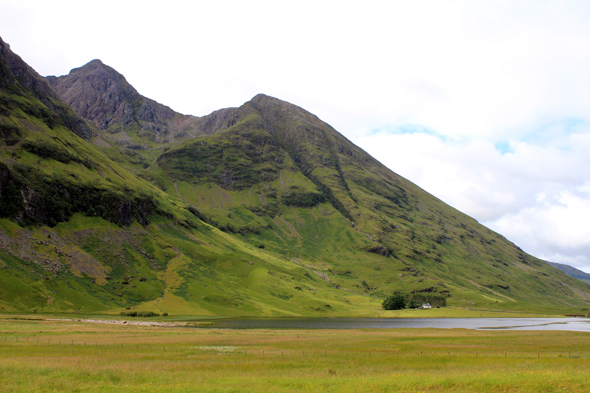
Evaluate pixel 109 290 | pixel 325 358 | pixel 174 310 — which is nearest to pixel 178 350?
pixel 325 358

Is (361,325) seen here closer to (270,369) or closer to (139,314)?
(139,314)

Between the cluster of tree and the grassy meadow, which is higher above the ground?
the grassy meadow

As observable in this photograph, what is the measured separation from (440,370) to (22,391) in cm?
3988

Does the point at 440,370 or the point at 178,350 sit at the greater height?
the point at 440,370

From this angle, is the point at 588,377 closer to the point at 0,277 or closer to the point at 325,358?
the point at 325,358

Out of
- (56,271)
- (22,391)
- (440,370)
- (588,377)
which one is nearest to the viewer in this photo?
(22,391)

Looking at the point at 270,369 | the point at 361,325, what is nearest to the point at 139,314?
the point at 361,325

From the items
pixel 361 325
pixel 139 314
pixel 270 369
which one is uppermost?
pixel 270 369

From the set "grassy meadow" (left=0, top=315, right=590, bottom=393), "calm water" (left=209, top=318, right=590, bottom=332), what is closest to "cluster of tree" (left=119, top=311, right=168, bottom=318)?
"calm water" (left=209, top=318, right=590, bottom=332)

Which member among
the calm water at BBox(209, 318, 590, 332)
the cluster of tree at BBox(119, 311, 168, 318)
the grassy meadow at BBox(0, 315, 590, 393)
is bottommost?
the cluster of tree at BBox(119, 311, 168, 318)

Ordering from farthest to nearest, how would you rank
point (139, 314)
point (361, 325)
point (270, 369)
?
point (139, 314) → point (361, 325) → point (270, 369)

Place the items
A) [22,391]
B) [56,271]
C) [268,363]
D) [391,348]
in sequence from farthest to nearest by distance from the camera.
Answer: [56,271]
[391,348]
[268,363]
[22,391]

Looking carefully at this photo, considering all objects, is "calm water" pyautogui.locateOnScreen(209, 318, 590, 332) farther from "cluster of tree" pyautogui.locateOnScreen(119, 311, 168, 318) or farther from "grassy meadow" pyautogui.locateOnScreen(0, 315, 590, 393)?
"grassy meadow" pyautogui.locateOnScreen(0, 315, 590, 393)

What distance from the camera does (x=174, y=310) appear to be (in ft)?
545
